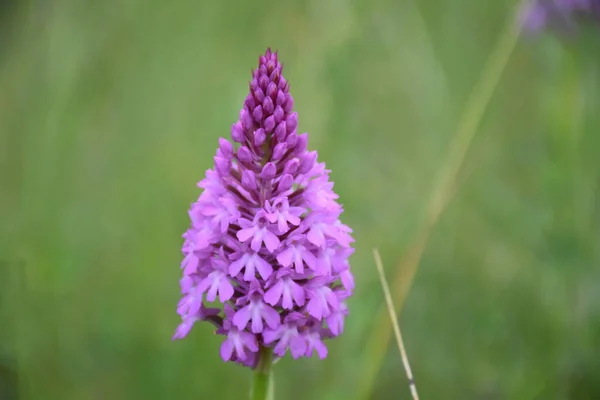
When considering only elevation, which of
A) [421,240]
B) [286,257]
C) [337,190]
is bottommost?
[286,257]

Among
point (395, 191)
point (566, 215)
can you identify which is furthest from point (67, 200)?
point (566, 215)

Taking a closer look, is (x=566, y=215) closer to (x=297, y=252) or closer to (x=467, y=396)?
(x=467, y=396)

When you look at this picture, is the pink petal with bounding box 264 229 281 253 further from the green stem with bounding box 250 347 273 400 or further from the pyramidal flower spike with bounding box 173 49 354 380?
the green stem with bounding box 250 347 273 400

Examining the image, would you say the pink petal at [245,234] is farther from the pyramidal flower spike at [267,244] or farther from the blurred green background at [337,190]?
the blurred green background at [337,190]

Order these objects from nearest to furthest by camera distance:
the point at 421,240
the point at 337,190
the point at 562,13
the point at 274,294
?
the point at 274,294, the point at 421,240, the point at 337,190, the point at 562,13

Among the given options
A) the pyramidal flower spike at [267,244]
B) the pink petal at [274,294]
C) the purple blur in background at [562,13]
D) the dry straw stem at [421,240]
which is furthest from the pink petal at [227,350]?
the purple blur in background at [562,13]

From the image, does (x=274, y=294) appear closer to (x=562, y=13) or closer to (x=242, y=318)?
(x=242, y=318)

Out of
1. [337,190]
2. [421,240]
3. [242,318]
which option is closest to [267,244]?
[242,318]
